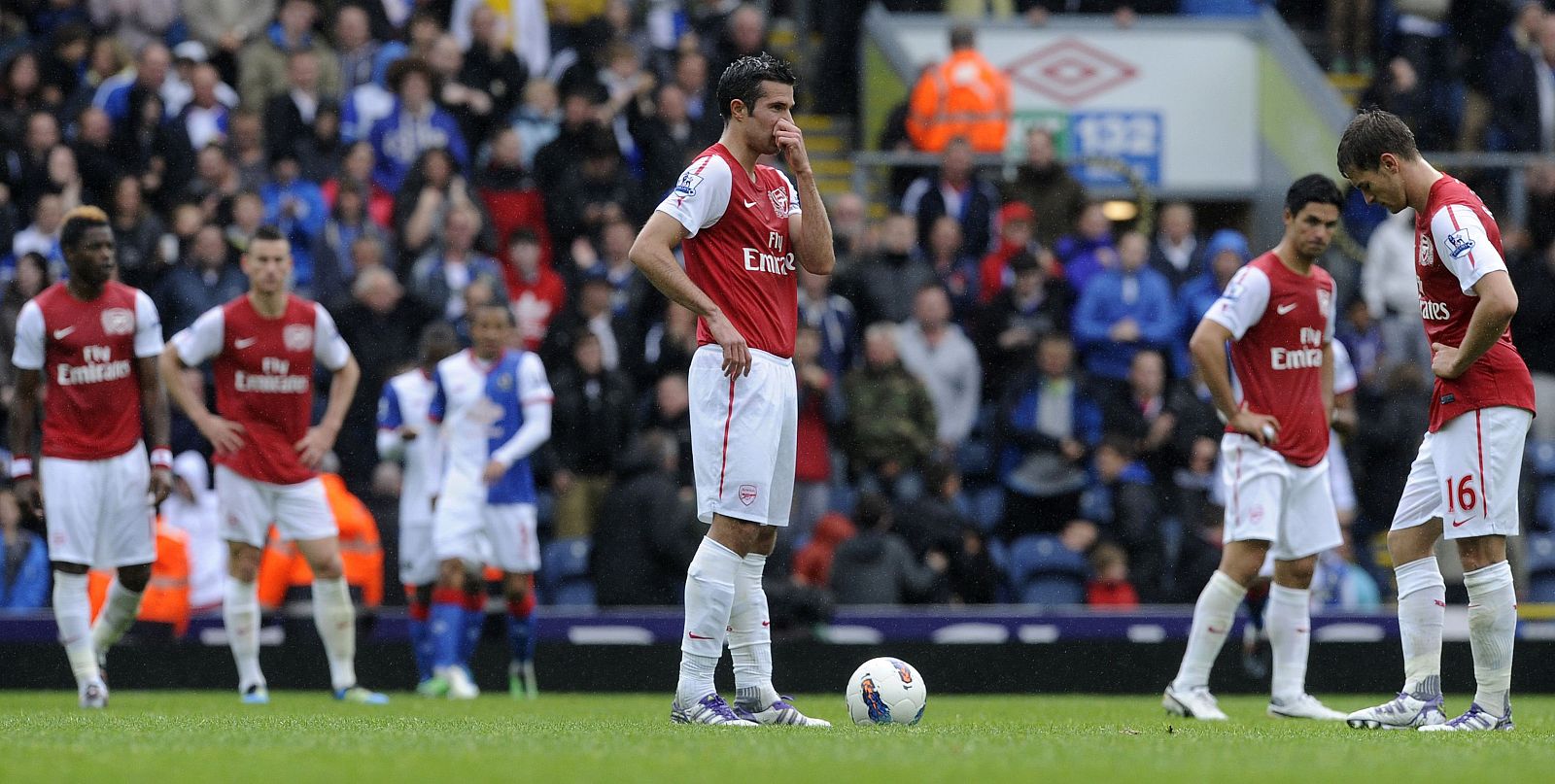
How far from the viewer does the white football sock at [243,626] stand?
11.9m

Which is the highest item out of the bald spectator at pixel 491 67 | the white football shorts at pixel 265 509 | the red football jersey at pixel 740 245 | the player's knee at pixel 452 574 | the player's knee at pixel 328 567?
the bald spectator at pixel 491 67

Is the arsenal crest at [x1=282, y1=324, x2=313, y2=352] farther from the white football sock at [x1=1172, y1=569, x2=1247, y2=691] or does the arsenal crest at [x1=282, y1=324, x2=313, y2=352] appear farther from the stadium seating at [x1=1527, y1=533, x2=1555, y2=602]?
the stadium seating at [x1=1527, y1=533, x2=1555, y2=602]

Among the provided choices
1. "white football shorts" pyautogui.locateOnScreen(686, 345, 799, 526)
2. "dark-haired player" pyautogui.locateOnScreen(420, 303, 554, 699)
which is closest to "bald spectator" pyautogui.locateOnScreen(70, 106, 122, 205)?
"dark-haired player" pyautogui.locateOnScreen(420, 303, 554, 699)

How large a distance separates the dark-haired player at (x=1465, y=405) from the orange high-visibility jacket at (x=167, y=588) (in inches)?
370

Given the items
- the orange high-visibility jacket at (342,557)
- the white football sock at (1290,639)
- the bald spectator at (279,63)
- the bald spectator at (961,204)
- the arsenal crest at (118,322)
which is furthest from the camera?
the bald spectator at (279,63)

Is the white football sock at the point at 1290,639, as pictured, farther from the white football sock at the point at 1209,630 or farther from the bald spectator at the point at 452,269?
the bald spectator at the point at 452,269

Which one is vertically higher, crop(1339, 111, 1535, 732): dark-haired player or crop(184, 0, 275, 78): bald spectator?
crop(184, 0, 275, 78): bald spectator

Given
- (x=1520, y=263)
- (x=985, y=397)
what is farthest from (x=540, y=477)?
(x=1520, y=263)

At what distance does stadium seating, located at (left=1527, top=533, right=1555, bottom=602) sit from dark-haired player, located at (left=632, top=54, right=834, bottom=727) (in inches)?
385

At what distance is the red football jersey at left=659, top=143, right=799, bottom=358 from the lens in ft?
26.7

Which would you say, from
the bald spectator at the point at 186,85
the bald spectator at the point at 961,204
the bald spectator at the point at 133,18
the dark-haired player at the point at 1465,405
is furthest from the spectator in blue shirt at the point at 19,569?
the dark-haired player at the point at 1465,405

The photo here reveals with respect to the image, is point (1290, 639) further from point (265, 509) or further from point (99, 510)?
point (99, 510)

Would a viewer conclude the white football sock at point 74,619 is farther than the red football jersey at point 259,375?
No

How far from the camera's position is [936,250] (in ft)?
57.5
